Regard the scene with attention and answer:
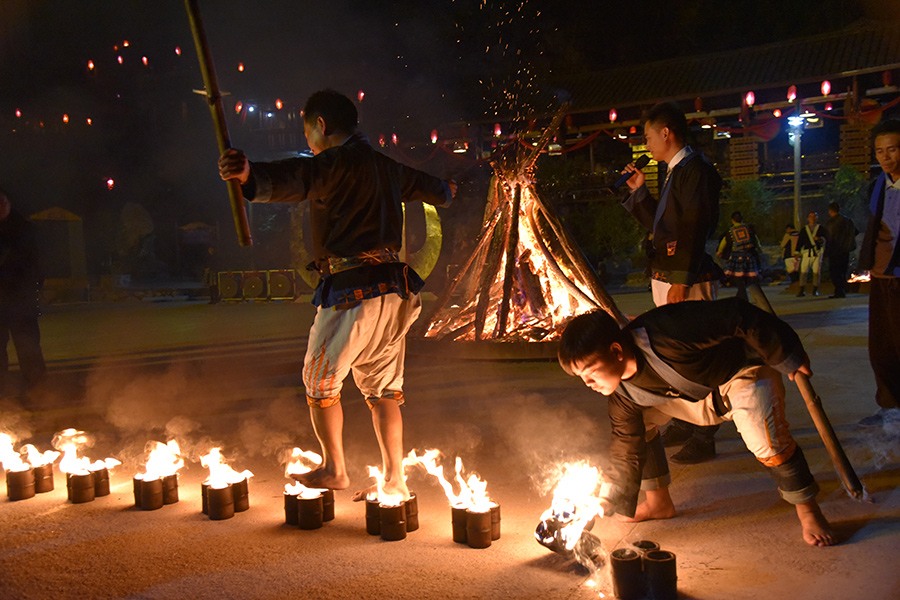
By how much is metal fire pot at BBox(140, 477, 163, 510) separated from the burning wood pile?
4238mm

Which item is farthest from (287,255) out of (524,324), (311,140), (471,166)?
(311,140)

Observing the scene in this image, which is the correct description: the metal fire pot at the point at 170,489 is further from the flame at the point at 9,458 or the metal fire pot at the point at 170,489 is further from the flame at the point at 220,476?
the flame at the point at 9,458

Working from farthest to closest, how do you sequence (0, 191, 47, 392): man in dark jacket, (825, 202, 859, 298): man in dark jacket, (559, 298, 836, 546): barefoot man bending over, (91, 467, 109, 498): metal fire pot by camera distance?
(825, 202, 859, 298): man in dark jacket → (0, 191, 47, 392): man in dark jacket → (91, 467, 109, 498): metal fire pot → (559, 298, 836, 546): barefoot man bending over

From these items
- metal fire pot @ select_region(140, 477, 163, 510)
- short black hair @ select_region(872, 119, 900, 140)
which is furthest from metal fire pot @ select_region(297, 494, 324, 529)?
short black hair @ select_region(872, 119, 900, 140)

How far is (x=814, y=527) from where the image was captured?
7.75ft

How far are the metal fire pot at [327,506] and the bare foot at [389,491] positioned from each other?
0.17 m

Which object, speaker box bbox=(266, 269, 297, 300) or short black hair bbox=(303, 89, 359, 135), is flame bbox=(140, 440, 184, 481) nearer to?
short black hair bbox=(303, 89, 359, 135)

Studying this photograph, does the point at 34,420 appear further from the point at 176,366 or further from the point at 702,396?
the point at 702,396

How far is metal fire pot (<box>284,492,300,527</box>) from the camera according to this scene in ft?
9.01

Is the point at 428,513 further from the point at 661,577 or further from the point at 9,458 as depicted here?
the point at 9,458

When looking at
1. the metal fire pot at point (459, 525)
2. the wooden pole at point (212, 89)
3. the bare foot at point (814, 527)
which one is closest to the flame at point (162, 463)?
the wooden pole at point (212, 89)

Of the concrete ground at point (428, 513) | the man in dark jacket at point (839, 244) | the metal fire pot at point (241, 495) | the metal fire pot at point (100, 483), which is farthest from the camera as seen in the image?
the man in dark jacket at point (839, 244)

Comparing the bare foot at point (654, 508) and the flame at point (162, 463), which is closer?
the bare foot at point (654, 508)

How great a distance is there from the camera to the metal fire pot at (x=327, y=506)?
109 inches
